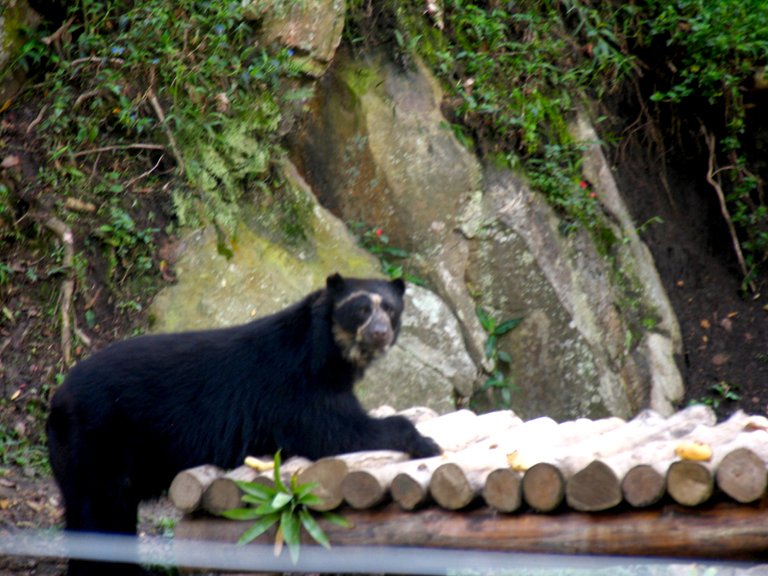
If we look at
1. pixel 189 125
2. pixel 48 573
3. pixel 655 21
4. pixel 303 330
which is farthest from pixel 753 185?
pixel 48 573

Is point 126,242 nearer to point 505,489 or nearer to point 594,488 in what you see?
point 505,489

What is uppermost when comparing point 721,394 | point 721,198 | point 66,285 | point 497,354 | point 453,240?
point 66,285

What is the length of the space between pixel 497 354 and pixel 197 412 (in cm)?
452

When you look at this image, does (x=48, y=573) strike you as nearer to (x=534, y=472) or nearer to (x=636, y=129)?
(x=534, y=472)

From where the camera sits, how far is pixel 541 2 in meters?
10.4

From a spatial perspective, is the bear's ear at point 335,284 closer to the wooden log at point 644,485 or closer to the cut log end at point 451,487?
the cut log end at point 451,487

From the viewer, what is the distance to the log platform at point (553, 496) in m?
3.77

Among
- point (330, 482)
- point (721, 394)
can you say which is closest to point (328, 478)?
point (330, 482)

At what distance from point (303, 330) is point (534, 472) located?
1.59 metres

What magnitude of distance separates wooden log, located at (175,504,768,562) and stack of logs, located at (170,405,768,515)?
0.17 feet

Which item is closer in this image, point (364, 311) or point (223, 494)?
point (223, 494)

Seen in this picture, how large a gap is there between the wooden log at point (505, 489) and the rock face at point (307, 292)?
3.51m

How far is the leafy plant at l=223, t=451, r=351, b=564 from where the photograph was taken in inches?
166

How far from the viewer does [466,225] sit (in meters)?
9.11
